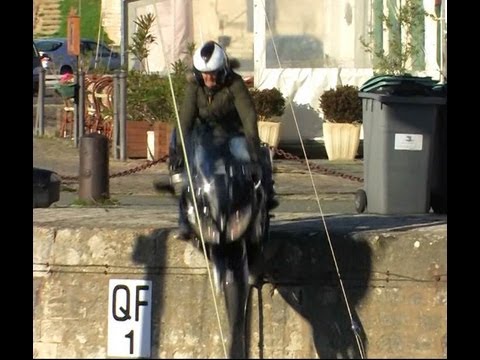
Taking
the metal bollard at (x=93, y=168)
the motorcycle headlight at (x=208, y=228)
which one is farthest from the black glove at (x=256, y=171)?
the metal bollard at (x=93, y=168)

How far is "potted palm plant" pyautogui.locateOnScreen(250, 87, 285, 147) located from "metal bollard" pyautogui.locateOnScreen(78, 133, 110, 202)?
6.20m

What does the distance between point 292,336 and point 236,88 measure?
1624 millimetres

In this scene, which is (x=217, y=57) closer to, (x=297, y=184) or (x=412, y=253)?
(x=412, y=253)

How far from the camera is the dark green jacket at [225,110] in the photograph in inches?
282

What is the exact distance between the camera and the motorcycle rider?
7070 mm

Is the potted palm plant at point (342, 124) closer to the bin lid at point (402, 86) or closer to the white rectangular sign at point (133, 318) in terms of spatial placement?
the bin lid at point (402, 86)

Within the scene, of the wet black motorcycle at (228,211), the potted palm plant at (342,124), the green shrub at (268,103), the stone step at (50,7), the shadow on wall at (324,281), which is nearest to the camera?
the wet black motorcycle at (228,211)

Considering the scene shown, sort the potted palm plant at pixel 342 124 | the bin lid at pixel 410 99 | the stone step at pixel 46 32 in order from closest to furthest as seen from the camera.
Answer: the bin lid at pixel 410 99
the potted palm plant at pixel 342 124
the stone step at pixel 46 32

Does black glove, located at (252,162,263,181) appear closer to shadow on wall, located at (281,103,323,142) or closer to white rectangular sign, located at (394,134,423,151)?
white rectangular sign, located at (394,134,423,151)

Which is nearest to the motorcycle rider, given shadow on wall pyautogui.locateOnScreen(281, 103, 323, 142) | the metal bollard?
the metal bollard

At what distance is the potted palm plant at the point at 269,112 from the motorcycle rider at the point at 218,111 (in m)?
9.49

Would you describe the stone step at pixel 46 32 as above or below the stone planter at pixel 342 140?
above

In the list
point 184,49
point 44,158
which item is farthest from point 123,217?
point 184,49

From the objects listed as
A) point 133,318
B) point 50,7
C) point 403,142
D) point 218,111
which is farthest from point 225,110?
point 50,7
